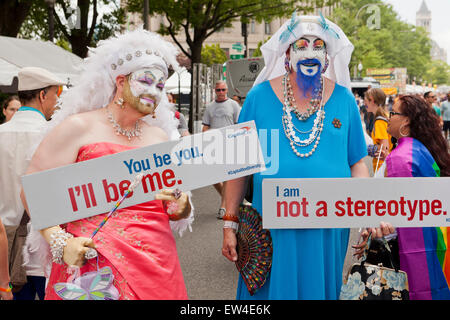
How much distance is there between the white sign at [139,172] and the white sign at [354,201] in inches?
8.7

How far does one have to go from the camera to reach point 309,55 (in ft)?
9.35

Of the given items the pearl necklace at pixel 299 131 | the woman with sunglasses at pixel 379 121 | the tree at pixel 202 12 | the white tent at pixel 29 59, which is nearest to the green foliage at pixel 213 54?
the tree at pixel 202 12

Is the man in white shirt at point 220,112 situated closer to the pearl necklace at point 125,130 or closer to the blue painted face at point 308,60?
the blue painted face at point 308,60

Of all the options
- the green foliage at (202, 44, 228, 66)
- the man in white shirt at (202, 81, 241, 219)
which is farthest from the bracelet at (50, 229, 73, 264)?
the green foliage at (202, 44, 228, 66)

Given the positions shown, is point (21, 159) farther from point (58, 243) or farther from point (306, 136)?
point (306, 136)

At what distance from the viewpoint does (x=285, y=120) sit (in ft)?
9.43

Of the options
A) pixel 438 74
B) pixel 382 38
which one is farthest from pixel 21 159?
pixel 438 74

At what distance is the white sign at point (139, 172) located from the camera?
2236 millimetres

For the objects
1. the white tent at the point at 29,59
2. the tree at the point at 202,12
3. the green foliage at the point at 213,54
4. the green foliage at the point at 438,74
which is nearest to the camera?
the white tent at the point at 29,59

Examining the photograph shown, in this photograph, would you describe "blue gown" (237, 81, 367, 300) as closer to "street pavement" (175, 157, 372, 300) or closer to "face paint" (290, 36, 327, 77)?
"face paint" (290, 36, 327, 77)

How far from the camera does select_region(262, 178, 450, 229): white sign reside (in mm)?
2570

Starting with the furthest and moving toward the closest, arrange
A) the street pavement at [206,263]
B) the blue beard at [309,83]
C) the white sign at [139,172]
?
1. the street pavement at [206,263]
2. the blue beard at [309,83]
3. the white sign at [139,172]

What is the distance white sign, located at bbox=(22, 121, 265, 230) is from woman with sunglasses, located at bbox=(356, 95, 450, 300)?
1417 mm

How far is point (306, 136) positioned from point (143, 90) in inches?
34.5
